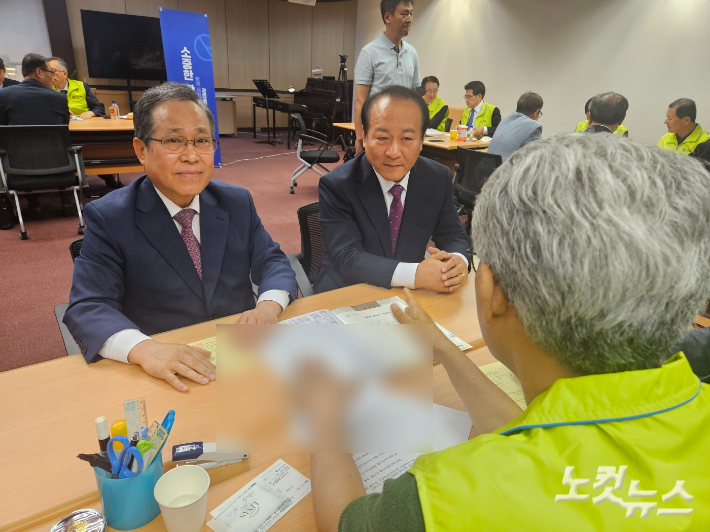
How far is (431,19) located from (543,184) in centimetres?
1001

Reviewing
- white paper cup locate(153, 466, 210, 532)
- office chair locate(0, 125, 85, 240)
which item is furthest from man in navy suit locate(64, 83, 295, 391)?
office chair locate(0, 125, 85, 240)

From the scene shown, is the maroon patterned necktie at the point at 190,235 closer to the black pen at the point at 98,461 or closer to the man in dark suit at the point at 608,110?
the black pen at the point at 98,461

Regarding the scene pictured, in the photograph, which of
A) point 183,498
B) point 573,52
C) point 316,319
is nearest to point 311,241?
point 316,319

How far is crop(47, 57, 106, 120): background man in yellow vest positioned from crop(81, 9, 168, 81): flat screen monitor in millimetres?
2890

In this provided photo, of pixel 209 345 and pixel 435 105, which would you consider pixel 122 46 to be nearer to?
pixel 435 105

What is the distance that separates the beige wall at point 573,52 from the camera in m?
5.53

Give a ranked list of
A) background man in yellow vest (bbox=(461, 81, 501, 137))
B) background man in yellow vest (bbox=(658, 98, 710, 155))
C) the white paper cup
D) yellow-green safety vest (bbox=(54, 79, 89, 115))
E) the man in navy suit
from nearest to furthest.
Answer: the white paper cup
the man in navy suit
background man in yellow vest (bbox=(658, 98, 710, 155))
yellow-green safety vest (bbox=(54, 79, 89, 115))
background man in yellow vest (bbox=(461, 81, 501, 137))

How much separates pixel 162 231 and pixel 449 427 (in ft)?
3.48

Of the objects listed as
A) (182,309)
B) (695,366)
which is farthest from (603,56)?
(182,309)

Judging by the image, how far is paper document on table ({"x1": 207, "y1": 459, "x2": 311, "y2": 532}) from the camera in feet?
2.44

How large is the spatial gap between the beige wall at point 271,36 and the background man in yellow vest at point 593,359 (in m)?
10.5

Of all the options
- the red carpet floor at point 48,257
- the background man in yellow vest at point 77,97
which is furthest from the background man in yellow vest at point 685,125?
the background man in yellow vest at point 77,97

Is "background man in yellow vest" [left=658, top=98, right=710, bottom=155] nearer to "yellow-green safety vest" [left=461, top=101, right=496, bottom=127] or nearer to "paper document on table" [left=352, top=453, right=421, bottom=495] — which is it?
"yellow-green safety vest" [left=461, top=101, right=496, bottom=127]

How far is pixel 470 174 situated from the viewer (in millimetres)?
4508
